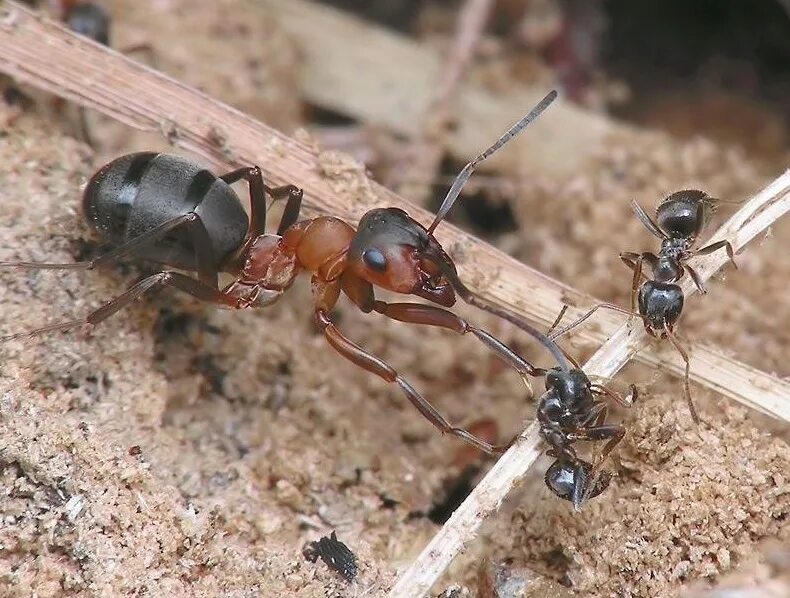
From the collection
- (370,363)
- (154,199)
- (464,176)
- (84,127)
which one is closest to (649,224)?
(464,176)

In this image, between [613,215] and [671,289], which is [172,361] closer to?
[671,289]

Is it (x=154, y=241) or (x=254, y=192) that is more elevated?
(x=254, y=192)

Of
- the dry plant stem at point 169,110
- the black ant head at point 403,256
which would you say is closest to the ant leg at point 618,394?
the black ant head at point 403,256

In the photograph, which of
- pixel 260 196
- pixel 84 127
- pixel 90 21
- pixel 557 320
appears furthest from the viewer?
pixel 90 21

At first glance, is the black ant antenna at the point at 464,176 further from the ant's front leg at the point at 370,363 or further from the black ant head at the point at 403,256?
the ant's front leg at the point at 370,363

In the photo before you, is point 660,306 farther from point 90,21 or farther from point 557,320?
point 90,21

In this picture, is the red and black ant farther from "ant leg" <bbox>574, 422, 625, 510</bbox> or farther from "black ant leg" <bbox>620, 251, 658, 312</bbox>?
"ant leg" <bbox>574, 422, 625, 510</bbox>
